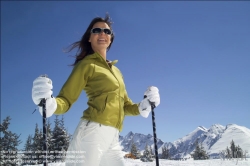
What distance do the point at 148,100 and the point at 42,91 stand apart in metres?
2.10

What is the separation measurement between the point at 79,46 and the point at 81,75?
3.83 feet

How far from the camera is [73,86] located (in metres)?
3.38

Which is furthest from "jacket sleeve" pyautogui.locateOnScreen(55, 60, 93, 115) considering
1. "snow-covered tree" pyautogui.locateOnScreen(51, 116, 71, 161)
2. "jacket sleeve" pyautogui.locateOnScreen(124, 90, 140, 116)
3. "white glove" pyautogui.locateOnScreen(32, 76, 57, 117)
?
"snow-covered tree" pyautogui.locateOnScreen(51, 116, 71, 161)

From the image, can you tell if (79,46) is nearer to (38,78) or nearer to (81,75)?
(81,75)

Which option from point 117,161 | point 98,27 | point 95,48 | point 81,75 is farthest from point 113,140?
point 98,27

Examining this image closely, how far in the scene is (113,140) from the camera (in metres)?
3.56

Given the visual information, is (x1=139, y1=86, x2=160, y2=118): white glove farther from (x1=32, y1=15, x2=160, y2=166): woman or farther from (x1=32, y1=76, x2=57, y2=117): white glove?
(x1=32, y1=76, x2=57, y2=117): white glove

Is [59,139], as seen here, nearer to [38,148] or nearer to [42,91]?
[38,148]

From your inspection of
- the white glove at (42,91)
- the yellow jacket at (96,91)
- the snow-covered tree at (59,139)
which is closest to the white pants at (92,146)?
the yellow jacket at (96,91)

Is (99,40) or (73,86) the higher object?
(99,40)

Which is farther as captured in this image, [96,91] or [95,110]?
[96,91]

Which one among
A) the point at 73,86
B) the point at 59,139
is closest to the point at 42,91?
the point at 73,86

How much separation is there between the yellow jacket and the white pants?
12cm

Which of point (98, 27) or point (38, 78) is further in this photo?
point (98, 27)
